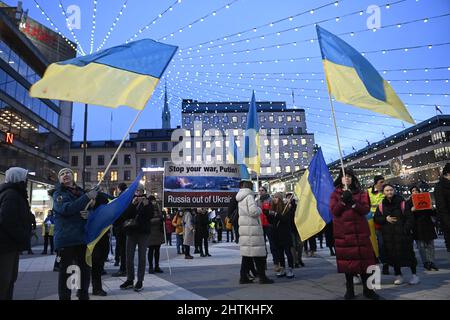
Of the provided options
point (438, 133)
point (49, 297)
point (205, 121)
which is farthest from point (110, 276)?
point (205, 121)

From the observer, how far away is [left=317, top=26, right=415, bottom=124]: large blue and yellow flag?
632cm

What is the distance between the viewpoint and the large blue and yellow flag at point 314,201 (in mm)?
6900

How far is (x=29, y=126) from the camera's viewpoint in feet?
92.1

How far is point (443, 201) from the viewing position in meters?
6.06

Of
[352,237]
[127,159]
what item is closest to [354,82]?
[352,237]

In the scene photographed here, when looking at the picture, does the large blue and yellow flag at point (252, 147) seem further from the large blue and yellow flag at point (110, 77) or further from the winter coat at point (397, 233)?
the large blue and yellow flag at point (110, 77)

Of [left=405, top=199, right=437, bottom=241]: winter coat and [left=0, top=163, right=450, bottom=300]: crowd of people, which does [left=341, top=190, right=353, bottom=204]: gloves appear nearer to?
[left=0, top=163, right=450, bottom=300]: crowd of people

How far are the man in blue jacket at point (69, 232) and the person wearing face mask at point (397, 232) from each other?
215 inches

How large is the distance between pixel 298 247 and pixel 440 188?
4.85m

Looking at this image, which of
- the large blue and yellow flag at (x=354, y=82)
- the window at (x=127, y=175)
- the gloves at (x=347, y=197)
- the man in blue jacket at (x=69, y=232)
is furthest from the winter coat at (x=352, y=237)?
the window at (x=127, y=175)

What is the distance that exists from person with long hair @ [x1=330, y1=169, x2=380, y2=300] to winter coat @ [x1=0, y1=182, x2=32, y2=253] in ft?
14.7

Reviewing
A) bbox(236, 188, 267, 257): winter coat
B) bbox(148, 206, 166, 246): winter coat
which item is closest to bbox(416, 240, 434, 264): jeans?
bbox(236, 188, 267, 257): winter coat

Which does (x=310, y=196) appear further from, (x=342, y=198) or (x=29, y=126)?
(x=29, y=126)
